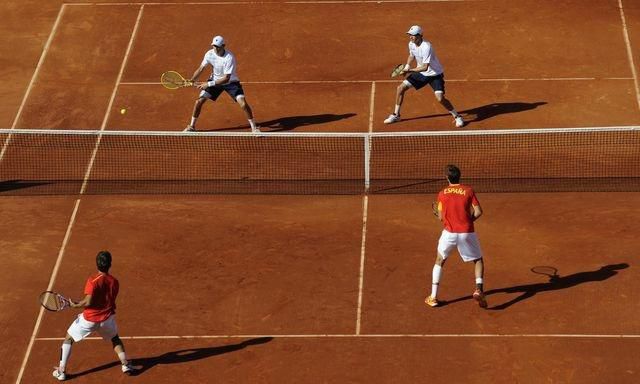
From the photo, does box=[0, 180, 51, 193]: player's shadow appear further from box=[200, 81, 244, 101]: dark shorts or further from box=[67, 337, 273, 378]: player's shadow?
box=[67, 337, 273, 378]: player's shadow

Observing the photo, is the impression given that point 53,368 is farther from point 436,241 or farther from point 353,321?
point 436,241

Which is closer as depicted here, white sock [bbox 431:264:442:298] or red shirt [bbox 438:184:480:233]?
red shirt [bbox 438:184:480:233]

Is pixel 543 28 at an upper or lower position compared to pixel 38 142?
upper

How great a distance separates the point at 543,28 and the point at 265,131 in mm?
6967

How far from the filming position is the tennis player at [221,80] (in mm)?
26250

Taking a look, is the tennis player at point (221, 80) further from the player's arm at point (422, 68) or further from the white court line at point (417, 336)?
the white court line at point (417, 336)

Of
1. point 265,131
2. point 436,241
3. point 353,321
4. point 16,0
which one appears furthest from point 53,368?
point 16,0

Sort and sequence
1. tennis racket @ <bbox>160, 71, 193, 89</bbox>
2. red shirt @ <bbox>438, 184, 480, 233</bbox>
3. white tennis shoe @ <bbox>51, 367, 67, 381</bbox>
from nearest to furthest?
white tennis shoe @ <bbox>51, 367, 67, 381</bbox>, red shirt @ <bbox>438, 184, 480, 233</bbox>, tennis racket @ <bbox>160, 71, 193, 89</bbox>

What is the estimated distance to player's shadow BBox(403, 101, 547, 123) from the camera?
2733cm

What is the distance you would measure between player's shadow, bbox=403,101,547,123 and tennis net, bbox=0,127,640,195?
3.53 ft

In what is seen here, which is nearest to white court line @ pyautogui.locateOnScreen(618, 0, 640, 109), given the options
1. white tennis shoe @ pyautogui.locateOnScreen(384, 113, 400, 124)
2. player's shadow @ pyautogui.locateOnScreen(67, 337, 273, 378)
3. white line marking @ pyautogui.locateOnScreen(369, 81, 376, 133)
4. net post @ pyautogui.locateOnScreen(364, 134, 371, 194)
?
white tennis shoe @ pyautogui.locateOnScreen(384, 113, 400, 124)

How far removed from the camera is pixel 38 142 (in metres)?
26.8

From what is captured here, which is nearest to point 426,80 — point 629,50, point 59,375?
point 629,50

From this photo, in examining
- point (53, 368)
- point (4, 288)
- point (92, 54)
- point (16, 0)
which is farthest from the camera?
point (16, 0)
